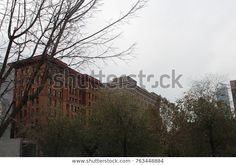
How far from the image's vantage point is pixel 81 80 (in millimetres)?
8000

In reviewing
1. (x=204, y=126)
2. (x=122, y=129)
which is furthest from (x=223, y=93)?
(x=122, y=129)

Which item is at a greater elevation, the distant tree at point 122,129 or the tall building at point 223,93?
the tall building at point 223,93

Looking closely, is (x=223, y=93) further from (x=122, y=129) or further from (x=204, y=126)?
(x=122, y=129)

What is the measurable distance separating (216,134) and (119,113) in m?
6.61

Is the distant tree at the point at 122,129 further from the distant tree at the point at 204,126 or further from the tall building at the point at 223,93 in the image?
the tall building at the point at 223,93

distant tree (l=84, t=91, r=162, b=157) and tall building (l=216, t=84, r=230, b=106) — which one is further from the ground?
tall building (l=216, t=84, r=230, b=106)

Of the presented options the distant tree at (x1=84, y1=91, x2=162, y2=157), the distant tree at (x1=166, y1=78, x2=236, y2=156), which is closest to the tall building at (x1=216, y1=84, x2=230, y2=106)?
the distant tree at (x1=166, y1=78, x2=236, y2=156)

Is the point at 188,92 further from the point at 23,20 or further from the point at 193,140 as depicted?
the point at 23,20

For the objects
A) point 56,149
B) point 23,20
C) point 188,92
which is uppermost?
point 188,92

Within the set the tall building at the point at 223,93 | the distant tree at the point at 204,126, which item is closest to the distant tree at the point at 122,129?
the distant tree at the point at 204,126

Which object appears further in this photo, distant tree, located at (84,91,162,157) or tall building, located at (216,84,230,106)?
distant tree, located at (84,91,162,157)

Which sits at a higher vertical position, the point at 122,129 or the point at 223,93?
the point at 223,93

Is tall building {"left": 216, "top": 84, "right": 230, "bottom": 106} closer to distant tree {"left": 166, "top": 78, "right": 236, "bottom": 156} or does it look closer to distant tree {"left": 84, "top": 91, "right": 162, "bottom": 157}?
distant tree {"left": 166, "top": 78, "right": 236, "bottom": 156}

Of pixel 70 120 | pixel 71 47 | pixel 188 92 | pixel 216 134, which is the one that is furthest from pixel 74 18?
pixel 70 120
